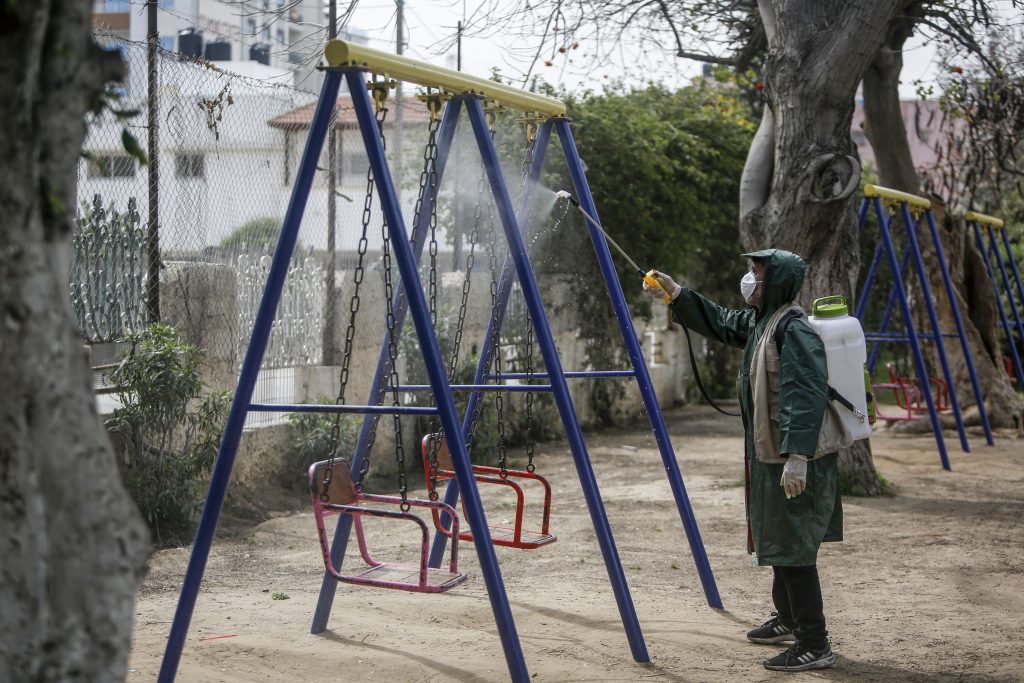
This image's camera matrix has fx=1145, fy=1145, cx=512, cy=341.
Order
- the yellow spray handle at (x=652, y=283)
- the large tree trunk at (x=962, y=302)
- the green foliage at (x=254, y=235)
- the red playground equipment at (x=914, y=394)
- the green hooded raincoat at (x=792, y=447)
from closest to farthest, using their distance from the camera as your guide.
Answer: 1. the green hooded raincoat at (x=792, y=447)
2. the yellow spray handle at (x=652, y=283)
3. the green foliage at (x=254, y=235)
4. the large tree trunk at (x=962, y=302)
5. the red playground equipment at (x=914, y=394)

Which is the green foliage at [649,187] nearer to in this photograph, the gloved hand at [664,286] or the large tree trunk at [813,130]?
the large tree trunk at [813,130]

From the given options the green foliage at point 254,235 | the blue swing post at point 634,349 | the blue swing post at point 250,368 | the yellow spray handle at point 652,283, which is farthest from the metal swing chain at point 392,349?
the green foliage at point 254,235

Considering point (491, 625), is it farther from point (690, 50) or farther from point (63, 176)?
point (690, 50)

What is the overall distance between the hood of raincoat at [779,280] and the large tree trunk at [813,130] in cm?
343

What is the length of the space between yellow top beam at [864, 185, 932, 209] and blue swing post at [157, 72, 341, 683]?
677 cm

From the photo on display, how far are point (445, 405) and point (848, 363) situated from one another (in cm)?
163

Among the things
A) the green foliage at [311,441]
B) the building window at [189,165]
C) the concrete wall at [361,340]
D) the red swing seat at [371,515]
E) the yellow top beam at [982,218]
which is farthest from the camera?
the yellow top beam at [982,218]

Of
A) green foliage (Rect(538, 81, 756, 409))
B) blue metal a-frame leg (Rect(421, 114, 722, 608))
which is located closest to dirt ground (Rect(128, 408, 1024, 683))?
blue metal a-frame leg (Rect(421, 114, 722, 608))

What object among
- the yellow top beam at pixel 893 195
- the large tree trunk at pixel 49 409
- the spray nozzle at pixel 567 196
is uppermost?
the yellow top beam at pixel 893 195

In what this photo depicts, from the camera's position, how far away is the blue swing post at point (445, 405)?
3674 mm

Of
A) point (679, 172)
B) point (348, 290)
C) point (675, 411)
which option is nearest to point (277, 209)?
point (348, 290)

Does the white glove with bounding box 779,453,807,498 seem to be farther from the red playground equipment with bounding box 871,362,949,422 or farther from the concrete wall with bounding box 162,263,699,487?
the red playground equipment with bounding box 871,362,949,422

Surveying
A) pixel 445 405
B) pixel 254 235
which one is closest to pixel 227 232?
pixel 254 235

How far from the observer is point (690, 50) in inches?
407
